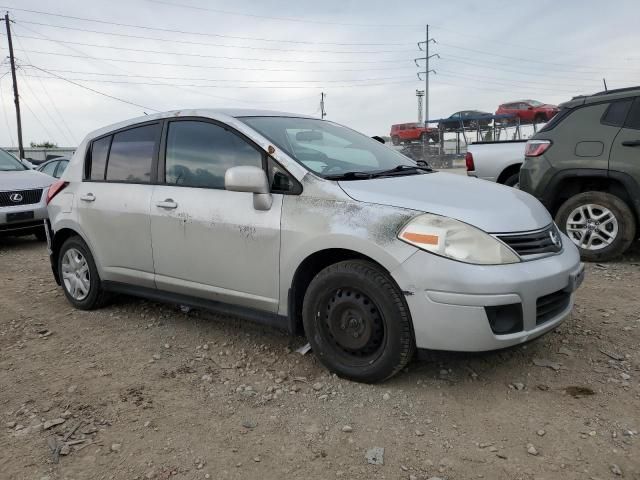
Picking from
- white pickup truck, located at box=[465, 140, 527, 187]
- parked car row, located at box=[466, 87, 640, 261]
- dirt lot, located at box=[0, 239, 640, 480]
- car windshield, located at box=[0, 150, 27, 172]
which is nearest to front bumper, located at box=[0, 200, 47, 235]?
car windshield, located at box=[0, 150, 27, 172]

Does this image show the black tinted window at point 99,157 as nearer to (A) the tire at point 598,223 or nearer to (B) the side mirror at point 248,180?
(B) the side mirror at point 248,180

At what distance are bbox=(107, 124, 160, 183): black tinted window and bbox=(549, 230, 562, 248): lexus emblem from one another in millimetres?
2792

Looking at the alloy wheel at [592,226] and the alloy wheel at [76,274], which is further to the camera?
the alloy wheel at [592,226]

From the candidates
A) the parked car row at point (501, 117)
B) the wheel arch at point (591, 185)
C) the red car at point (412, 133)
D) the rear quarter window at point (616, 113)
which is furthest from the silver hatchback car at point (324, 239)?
the red car at point (412, 133)

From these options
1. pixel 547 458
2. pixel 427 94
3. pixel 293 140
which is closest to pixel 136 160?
pixel 293 140

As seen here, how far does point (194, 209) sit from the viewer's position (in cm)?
349

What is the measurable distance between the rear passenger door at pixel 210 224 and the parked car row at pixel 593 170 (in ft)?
12.6

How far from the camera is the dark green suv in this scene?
5.25m

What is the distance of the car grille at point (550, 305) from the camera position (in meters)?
2.74

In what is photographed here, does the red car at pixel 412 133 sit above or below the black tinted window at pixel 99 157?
above

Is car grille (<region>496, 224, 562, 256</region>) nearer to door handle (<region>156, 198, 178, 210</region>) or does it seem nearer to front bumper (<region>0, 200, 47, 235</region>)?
door handle (<region>156, 198, 178, 210</region>)

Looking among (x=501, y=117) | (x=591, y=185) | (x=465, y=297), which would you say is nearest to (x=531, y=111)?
(x=501, y=117)

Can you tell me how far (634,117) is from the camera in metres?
5.25

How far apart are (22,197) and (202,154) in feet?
18.7
